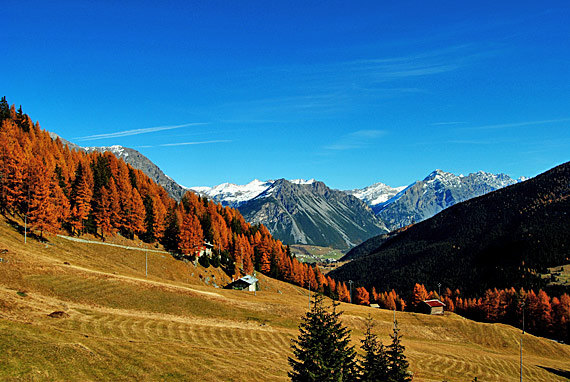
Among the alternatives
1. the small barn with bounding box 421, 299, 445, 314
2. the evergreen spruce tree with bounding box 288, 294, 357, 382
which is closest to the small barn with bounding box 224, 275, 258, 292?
the small barn with bounding box 421, 299, 445, 314

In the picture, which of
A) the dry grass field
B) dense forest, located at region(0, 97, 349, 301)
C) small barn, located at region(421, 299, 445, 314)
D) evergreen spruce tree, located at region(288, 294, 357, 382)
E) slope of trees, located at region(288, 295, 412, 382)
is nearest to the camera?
slope of trees, located at region(288, 295, 412, 382)

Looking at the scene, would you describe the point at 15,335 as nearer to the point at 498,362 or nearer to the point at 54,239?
the point at 54,239

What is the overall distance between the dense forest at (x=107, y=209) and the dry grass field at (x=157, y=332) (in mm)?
7941

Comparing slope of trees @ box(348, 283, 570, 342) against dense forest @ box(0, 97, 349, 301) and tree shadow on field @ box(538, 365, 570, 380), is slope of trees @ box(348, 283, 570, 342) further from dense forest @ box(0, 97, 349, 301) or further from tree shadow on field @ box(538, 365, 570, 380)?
tree shadow on field @ box(538, 365, 570, 380)

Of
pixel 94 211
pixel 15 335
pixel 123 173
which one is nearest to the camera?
pixel 15 335

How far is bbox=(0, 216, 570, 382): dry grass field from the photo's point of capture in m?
33.2

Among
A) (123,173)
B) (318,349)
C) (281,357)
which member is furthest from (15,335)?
(123,173)

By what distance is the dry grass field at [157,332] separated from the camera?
33156 millimetres

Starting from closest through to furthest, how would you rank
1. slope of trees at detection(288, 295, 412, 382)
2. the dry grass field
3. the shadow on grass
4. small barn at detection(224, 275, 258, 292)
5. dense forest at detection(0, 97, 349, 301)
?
slope of trees at detection(288, 295, 412, 382) < the dry grass field < the shadow on grass < dense forest at detection(0, 97, 349, 301) < small barn at detection(224, 275, 258, 292)

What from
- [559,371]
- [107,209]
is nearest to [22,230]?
[107,209]

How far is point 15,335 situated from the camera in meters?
33.2

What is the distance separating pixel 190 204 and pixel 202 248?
35611 millimetres

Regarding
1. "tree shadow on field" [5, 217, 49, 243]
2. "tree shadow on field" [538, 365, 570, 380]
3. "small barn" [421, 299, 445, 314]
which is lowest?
"tree shadow on field" [538, 365, 570, 380]

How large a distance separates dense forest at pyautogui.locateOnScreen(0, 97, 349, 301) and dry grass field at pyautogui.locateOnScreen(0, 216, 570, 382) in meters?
7.94
